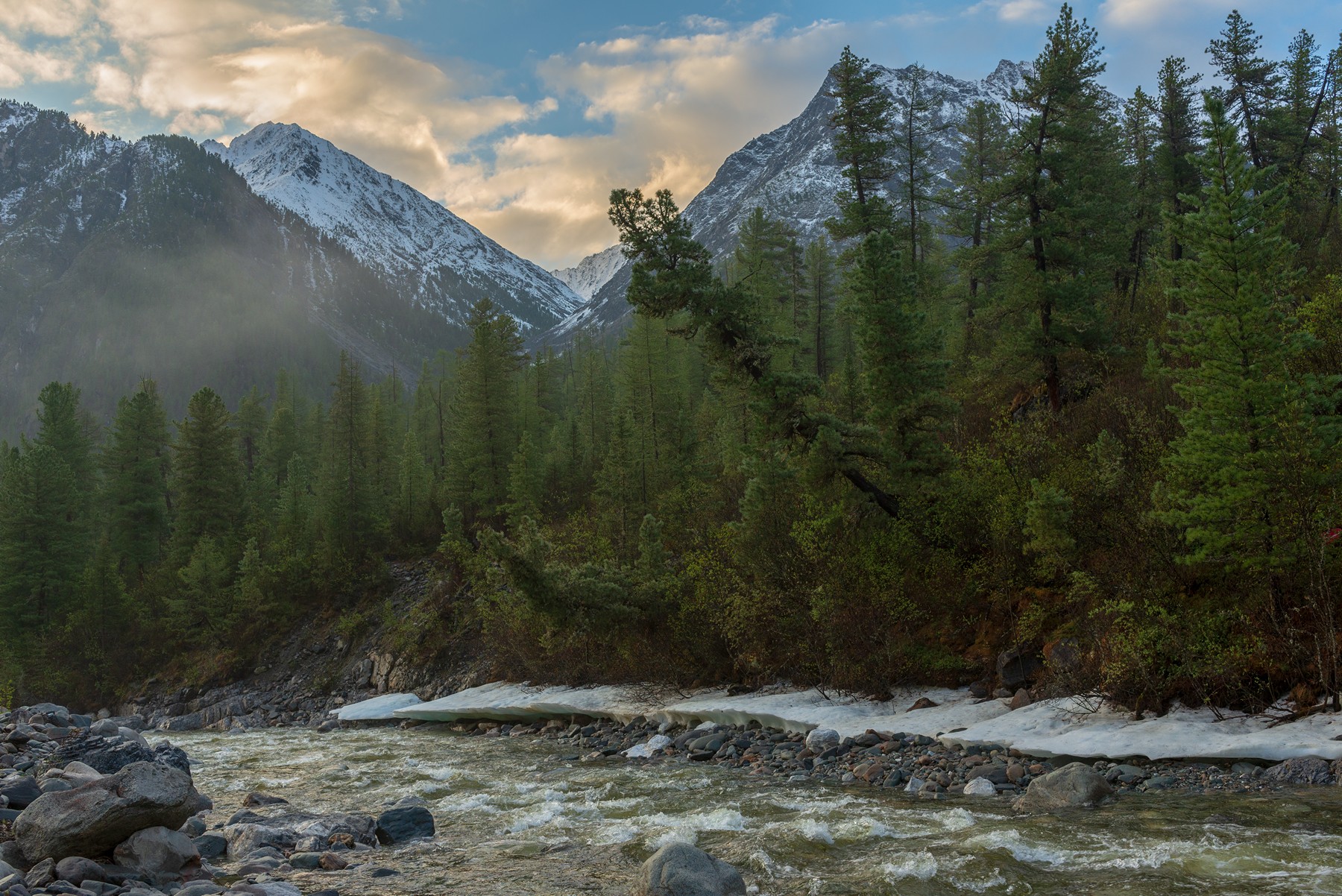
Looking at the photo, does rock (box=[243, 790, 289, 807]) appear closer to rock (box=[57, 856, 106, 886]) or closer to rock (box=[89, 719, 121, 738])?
rock (box=[57, 856, 106, 886])

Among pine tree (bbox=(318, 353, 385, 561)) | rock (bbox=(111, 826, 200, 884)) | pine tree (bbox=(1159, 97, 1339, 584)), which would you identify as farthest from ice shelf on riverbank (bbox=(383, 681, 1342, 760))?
pine tree (bbox=(318, 353, 385, 561))

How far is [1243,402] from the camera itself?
11.1 metres

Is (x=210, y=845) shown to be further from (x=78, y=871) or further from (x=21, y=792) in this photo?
(x=21, y=792)

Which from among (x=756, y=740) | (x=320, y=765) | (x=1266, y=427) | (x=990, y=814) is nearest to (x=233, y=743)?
(x=320, y=765)

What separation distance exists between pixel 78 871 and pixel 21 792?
407 cm

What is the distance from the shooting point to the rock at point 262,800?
1298cm

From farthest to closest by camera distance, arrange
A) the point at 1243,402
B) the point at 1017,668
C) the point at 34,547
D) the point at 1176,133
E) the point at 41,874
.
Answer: the point at 34,547, the point at 1176,133, the point at 1017,668, the point at 1243,402, the point at 41,874

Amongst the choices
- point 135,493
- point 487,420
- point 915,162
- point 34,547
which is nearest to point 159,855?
point 487,420

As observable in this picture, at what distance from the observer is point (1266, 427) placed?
428 inches

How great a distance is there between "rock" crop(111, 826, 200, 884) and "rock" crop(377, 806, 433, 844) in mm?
2253

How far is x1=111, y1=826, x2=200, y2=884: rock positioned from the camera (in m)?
8.53

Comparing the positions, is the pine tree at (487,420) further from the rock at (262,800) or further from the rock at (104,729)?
the rock at (262,800)

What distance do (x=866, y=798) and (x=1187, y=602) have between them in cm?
632

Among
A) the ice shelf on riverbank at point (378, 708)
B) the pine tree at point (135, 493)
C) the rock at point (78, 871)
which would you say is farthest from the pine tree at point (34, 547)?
the rock at point (78, 871)
